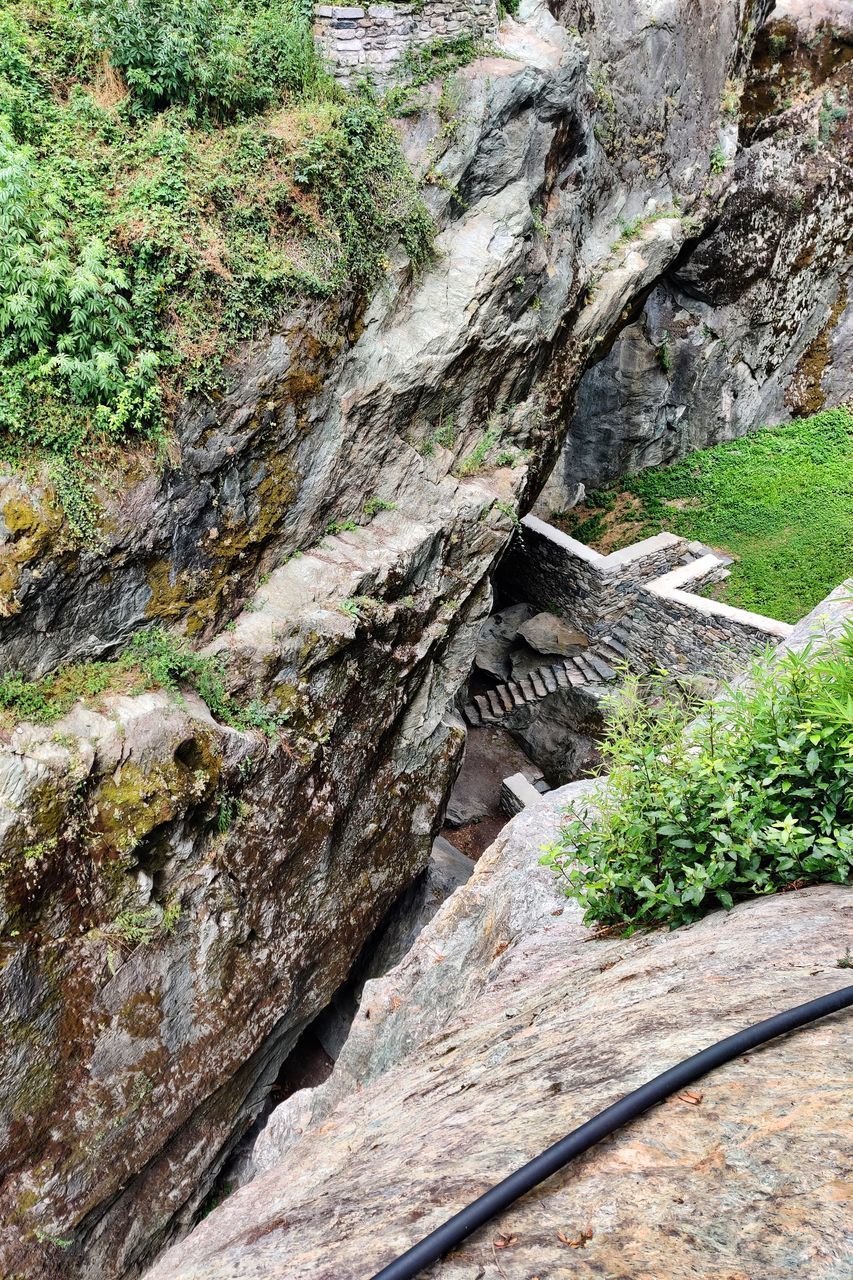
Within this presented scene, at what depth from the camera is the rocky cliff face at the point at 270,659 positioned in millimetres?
6105

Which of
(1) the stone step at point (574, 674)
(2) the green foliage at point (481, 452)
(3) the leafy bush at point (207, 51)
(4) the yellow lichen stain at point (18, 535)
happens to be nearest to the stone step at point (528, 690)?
(1) the stone step at point (574, 674)

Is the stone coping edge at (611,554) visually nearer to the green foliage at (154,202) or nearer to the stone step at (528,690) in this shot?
the stone step at (528,690)

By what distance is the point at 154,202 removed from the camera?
684cm

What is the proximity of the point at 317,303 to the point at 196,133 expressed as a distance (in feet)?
7.05

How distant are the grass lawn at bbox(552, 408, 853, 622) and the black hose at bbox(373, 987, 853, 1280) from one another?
1184 cm

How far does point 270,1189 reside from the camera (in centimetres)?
311

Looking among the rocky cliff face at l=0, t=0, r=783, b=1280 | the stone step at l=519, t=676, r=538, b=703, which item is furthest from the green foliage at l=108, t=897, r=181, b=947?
the stone step at l=519, t=676, r=538, b=703

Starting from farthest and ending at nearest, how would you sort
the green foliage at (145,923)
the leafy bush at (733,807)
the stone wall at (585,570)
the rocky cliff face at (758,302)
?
1. the rocky cliff face at (758,302)
2. the stone wall at (585,570)
3. the green foliage at (145,923)
4. the leafy bush at (733,807)

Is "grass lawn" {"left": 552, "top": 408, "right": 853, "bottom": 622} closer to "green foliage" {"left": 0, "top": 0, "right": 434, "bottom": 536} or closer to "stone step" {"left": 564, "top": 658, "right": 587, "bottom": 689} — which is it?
"stone step" {"left": 564, "top": 658, "right": 587, "bottom": 689}

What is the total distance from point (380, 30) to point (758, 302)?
1120 cm

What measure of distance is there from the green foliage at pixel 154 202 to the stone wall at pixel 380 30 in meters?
0.43

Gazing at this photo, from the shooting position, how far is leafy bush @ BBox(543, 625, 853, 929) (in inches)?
113

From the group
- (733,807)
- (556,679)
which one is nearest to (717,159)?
(556,679)

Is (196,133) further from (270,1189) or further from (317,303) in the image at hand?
(270,1189)
